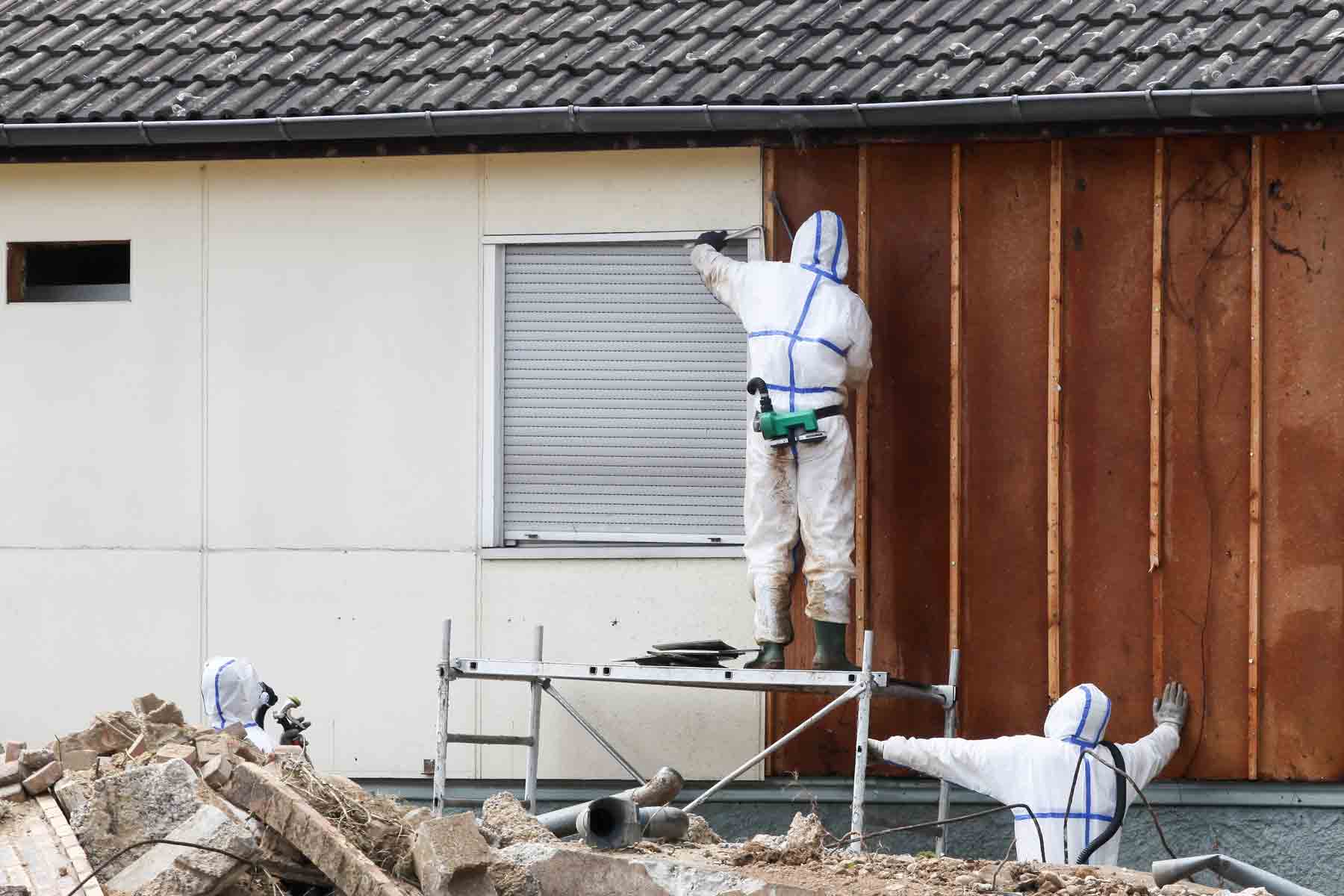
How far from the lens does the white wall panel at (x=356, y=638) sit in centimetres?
1082

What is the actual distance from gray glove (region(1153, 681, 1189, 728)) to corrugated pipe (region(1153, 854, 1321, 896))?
2101 mm

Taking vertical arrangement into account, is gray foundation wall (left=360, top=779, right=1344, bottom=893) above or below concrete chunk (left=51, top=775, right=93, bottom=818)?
below

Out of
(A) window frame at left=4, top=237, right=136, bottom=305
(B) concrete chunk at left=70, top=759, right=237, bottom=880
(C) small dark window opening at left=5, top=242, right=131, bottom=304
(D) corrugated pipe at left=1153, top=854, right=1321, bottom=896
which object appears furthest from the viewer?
(C) small dark window opening at left=5, top=242, right=131, bottom=304

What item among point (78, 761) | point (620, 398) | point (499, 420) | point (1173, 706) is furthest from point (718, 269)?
point (78, 761)

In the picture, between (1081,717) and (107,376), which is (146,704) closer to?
(107,376)

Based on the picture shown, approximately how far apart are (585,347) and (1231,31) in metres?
3.37

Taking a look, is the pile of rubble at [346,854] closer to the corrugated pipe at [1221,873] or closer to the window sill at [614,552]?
the corrugated pipe at [1221,873]

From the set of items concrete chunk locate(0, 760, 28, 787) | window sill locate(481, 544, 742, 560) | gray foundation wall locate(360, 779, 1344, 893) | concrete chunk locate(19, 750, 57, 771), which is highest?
window sill locate(481, 544, 742, 560)

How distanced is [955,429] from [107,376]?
432 centimetres

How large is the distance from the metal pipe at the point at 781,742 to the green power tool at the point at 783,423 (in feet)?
3.69

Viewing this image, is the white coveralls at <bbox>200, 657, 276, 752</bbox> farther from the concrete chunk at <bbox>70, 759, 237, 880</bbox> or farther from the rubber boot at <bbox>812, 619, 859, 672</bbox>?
the rubber boot at <bbox>812, 619, 859, 672</bbox>

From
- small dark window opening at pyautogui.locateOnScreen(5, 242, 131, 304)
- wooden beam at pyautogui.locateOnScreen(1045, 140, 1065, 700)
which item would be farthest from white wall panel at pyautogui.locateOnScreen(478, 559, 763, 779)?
small dark window opening at pyautogui.locateOnScreen(5, 242, 131, 304)

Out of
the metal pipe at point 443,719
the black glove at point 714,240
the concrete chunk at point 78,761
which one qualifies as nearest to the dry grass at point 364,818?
the concrete chunk at point 78,761

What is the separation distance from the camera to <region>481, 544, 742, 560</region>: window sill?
10578 millimetres
